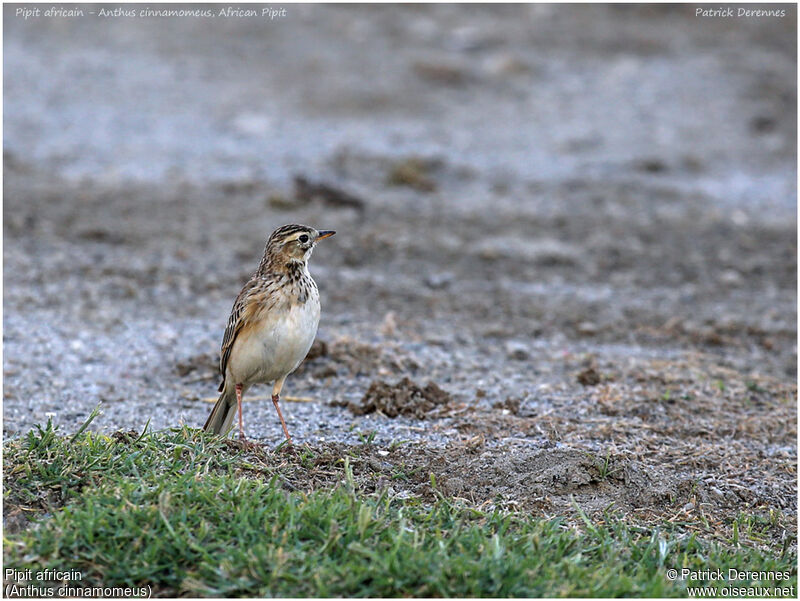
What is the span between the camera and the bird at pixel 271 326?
6.22 m

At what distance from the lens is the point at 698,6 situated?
2339cm

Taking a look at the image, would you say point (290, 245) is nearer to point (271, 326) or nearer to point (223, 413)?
point (271, 326)

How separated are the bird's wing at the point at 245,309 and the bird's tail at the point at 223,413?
0.20 metres

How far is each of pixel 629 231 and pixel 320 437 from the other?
7.81m

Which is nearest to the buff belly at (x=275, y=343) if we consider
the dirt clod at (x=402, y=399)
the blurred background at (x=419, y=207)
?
the blurred background at (x=419, y=207)

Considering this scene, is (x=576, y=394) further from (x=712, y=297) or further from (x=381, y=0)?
(x=381, y=0)

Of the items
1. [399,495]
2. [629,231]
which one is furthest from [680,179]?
[399,495]

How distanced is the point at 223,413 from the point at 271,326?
2.47 ft

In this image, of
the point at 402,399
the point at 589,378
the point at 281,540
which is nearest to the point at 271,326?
the point at 402,399

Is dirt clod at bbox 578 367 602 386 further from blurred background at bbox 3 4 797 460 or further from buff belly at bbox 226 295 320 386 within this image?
buff belly at bbox 226 295 320 386

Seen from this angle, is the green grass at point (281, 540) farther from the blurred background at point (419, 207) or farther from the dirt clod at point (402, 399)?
the dirt clod at point (402, 399)

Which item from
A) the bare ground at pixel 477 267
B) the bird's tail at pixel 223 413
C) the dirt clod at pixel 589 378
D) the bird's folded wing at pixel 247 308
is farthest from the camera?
the dirt clod at pixel 589 378

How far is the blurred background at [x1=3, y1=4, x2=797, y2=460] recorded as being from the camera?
326 inches

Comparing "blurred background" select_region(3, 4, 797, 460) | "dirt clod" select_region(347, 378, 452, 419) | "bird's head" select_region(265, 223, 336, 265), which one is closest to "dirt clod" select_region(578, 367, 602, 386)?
"blurred background" select_region(3, 4, 797, 460)
